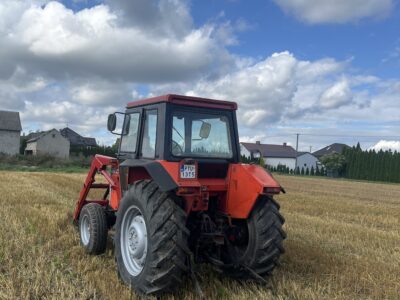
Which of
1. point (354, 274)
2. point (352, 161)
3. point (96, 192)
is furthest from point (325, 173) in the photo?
point (354, 274)

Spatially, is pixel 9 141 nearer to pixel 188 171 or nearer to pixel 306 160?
pixel 188 171

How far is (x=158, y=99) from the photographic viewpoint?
5609 mm

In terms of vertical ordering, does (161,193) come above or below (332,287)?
above

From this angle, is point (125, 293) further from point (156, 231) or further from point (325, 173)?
point (325, 173)

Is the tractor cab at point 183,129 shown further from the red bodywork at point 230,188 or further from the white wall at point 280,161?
the white wall at point 280,161

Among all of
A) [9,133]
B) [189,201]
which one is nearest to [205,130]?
[189,201]

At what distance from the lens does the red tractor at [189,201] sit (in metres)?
4.70

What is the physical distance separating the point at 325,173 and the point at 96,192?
58389 mm

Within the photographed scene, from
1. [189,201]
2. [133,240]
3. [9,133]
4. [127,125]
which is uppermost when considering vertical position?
[9,133]

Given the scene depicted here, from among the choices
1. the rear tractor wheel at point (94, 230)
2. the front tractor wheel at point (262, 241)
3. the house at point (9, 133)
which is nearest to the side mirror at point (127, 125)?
the rear tractor wheel at point (94, 230)

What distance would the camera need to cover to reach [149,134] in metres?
5.81

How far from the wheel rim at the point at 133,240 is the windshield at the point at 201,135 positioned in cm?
88

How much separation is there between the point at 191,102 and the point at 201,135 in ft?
1.48

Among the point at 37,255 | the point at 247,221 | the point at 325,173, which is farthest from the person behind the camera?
the point at 325,173
